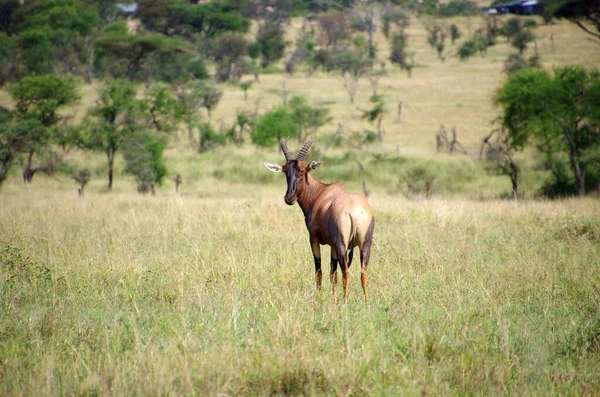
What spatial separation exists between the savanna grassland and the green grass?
2 centimetres

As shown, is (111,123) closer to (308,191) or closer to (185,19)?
(308,191)

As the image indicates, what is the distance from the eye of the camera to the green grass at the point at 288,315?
188 inches

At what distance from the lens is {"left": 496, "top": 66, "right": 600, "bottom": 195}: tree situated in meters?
22.0

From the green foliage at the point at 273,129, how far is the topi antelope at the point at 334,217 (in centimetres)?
2416

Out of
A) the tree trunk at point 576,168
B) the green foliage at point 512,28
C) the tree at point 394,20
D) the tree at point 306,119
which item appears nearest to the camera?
the tree trunk at point 576,168

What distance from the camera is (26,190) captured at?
74.4ft

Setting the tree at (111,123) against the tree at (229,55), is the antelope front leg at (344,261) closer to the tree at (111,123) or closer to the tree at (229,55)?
the tree at (111,123)

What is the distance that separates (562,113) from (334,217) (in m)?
17.8

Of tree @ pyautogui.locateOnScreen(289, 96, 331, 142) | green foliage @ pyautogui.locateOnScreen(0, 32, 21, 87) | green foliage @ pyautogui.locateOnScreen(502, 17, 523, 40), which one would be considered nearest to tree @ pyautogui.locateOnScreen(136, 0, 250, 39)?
green foliage @ pyautogui.locateOnScreen(0, 32, 21, 87)

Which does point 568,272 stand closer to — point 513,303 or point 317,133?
point 513,303

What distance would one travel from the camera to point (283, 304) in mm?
6488

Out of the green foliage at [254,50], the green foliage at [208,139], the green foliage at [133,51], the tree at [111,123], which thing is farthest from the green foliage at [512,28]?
the tree at [111,123]

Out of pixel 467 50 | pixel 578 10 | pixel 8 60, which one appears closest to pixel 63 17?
pixel 8 60

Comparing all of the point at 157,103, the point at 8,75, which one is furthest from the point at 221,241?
the point at 8,75
